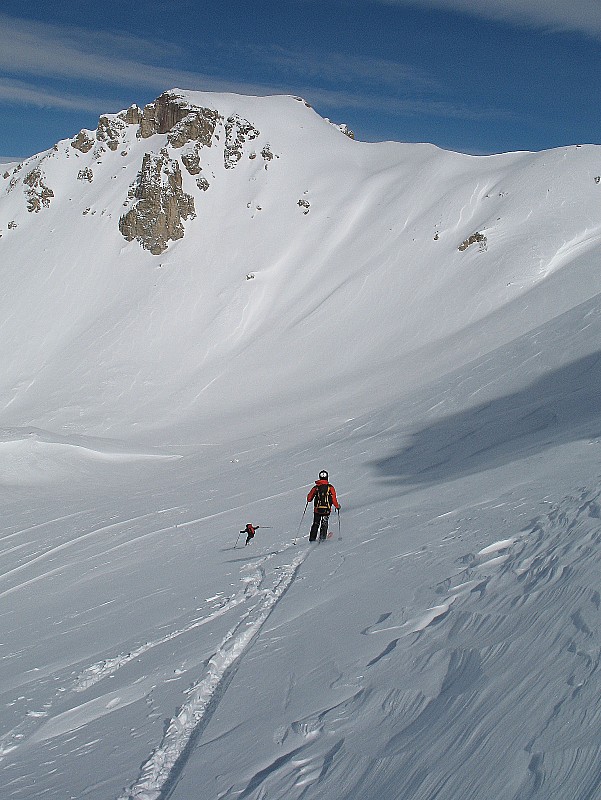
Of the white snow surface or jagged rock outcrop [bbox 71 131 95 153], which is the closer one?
the white snow surface

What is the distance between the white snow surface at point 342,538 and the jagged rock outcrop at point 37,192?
2785 cm

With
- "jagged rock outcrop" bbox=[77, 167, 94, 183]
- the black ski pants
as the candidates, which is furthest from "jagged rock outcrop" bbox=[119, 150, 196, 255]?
the black ski pants

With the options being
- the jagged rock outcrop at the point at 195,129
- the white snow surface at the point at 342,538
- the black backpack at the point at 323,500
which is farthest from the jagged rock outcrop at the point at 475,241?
the jagged rock outcrop at the point at 195,129

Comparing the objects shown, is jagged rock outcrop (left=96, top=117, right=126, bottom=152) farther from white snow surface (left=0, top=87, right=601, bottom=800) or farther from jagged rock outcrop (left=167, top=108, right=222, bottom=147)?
white snow surface (left=0, top=87, right=601, bottom=800)

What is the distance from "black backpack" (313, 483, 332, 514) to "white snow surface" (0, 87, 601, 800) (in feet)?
1.73

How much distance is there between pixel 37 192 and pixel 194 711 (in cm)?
7288

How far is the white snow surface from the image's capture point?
402 centimetres

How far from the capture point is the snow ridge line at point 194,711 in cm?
422

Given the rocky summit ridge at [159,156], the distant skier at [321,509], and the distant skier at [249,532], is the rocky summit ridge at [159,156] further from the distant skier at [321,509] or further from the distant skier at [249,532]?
the distant skier at [321,509]

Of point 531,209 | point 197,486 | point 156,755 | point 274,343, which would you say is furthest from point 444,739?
point 531,209

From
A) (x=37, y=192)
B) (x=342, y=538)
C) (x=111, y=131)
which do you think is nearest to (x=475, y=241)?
(x=342, y=538)

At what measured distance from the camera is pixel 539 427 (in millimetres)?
13695

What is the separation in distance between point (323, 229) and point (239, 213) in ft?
32.0

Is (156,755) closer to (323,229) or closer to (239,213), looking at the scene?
(323,229)
